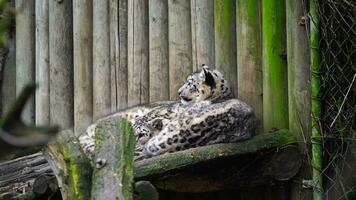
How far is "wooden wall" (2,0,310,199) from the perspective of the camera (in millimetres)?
4973

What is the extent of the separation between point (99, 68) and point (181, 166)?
2107mm

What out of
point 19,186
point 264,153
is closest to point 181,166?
point 264,153

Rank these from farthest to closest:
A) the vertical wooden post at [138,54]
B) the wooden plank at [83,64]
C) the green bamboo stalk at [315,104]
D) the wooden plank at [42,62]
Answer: the wooden plank at [42,62] → the wooden plank at [83,64] → the vertical wooden post at [138,54] → the green bamboo stalk at [315,104]

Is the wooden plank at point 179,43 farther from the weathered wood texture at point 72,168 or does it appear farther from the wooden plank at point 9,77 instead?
the weathered wood texture at point 72,168

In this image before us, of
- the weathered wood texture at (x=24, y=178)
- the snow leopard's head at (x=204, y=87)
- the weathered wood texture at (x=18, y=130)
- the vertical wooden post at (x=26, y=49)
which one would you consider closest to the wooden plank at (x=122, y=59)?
the snow leopard's head at (x=204, y=87)

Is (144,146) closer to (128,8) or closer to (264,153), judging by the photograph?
(264,153)

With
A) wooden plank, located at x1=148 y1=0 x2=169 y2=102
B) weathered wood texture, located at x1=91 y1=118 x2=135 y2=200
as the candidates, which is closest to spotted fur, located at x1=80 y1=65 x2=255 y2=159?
wooden plank, located at x1=148 y1=0 x2=169 y2=102

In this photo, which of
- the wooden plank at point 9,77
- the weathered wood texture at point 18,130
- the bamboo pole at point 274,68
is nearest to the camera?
the weathered wood texture at point 18,130

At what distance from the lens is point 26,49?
270 inches

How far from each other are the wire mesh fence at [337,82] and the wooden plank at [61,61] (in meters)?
2.58

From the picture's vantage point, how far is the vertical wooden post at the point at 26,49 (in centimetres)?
685

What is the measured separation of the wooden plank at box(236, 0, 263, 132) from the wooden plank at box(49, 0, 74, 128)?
184 centimetres

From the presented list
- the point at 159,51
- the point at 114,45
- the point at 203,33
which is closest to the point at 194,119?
the point at 203,33

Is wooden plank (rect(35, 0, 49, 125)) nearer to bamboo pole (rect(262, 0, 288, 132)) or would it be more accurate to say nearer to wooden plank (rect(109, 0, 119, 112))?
wooden plank (rect(109, 0, 119, 112))
